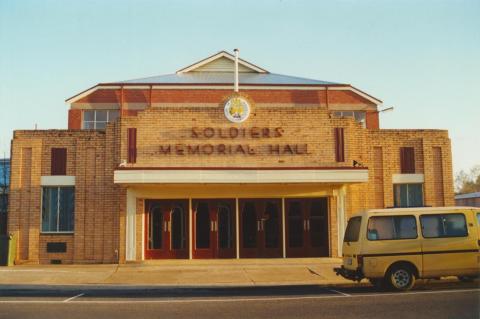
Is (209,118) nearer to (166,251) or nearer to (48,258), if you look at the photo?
(166,251)

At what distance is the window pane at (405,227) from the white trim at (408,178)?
7766 millimetres

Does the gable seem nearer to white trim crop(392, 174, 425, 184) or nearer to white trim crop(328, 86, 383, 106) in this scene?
white trim crop(328, 86, 383, 106)

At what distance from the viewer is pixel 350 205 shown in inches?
786

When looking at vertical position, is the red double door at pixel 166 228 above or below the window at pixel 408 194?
below

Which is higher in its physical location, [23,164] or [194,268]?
[23,164]

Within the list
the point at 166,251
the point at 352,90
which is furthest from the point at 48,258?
the point at 352,90

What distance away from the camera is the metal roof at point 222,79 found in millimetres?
33188

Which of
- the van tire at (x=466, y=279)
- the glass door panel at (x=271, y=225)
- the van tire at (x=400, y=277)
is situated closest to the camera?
the van tire at (x=400, y=277)

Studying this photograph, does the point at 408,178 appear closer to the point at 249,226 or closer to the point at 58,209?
the point at 249,226

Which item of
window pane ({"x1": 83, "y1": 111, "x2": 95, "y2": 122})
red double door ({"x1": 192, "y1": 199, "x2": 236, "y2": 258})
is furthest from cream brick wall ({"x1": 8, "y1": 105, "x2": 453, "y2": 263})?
window pane ({"x1": 83, "y1": 111, "x2": 95, "y2": 122})

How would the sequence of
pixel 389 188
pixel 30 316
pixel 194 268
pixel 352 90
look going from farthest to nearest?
pixel 352 90
pixel 389 188
pixel 194 268
pixel 30 316

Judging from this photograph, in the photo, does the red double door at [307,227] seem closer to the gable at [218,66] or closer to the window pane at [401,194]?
the window pane at [401,194]

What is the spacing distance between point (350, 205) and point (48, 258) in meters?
11.5

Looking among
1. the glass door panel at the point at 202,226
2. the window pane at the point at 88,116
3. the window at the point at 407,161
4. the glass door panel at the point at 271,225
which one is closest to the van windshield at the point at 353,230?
the glass door panel at the point at 271,225
